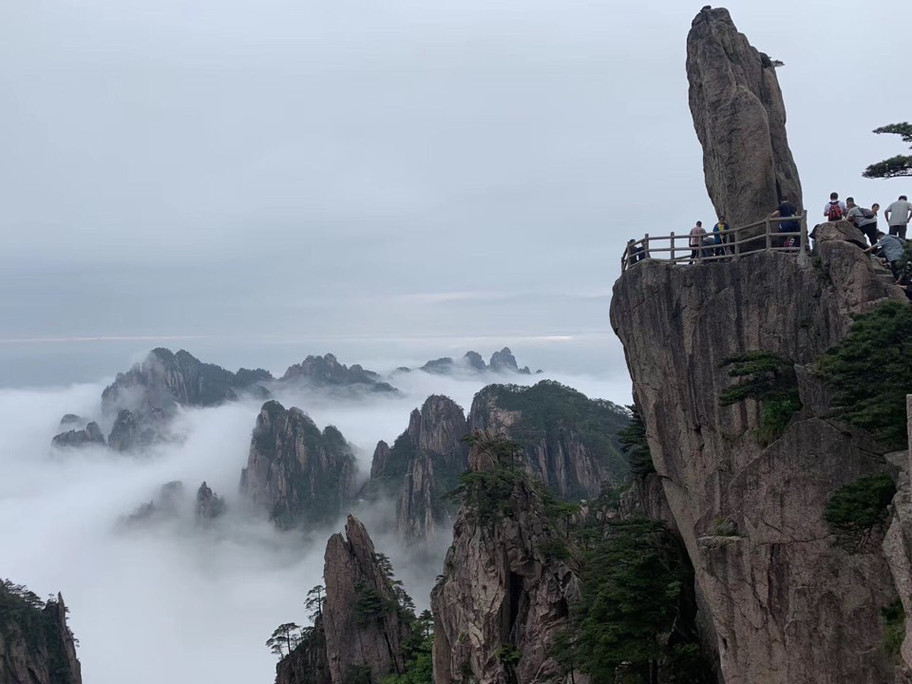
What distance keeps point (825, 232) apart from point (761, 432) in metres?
4.91

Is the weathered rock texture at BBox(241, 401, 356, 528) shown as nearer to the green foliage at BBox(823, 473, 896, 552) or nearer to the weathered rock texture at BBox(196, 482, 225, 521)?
the weathered rock texture at BBox(196, 482, 225, 521)

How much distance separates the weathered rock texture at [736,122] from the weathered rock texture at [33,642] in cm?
6251

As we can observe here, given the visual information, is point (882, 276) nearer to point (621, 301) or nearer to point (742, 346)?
point (742, 346)

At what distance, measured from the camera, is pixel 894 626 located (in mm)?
11094

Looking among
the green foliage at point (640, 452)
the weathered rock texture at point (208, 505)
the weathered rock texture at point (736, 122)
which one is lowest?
the weathered rock texture at point (208, 505)

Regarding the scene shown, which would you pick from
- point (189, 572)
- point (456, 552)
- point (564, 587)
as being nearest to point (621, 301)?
point (564, 587)

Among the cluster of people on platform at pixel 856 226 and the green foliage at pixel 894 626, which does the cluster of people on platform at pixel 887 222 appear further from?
the green foliage at pixel 894 626

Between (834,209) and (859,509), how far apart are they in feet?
27.6

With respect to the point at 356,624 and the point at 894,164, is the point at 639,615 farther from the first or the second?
the point at 356,624

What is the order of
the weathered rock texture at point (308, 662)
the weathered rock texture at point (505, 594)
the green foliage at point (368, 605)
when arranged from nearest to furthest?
the weathered rock texture at point (505, 594), the green foliage at point (368, 605), the weathered rock texture at point (308, 662)

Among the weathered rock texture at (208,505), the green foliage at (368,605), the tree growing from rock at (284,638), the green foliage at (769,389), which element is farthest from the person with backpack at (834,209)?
the weathered rock texture at (208,505)

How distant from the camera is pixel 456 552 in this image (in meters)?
30.7

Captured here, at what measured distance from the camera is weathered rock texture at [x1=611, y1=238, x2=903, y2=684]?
12.1 meters

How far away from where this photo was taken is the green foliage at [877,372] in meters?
11.1
